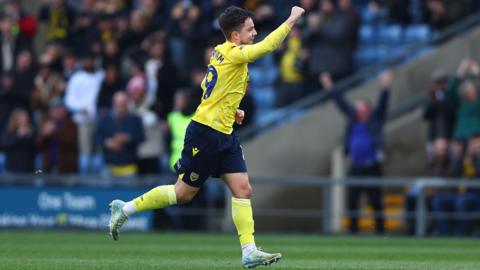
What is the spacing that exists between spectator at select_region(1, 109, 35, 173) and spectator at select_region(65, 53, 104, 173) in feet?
3.39

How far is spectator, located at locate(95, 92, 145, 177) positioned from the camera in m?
20.2

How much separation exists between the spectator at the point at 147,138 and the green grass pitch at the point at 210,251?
7.83ft

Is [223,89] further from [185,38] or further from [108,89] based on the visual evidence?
[185,38]

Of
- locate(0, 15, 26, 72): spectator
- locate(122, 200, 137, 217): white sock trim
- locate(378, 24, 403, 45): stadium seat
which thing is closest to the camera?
locate(122, 200, 137, 217): white sock trim

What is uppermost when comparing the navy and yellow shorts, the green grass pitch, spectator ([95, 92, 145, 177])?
spectator ([95, 92, 145, 177])

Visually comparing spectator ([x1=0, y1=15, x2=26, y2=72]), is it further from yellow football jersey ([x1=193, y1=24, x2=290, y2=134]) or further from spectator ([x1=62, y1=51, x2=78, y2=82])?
yellow football jersey ([x1=193, y1=24, x2=290, y2=134])

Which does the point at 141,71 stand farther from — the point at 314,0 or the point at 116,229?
the point at 116,229

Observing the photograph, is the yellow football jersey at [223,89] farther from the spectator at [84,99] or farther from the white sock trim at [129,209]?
the spectator at [84,99]

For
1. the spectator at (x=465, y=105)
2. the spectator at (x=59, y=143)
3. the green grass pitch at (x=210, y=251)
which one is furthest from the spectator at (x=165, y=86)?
the spectator at (x=465, y=105)

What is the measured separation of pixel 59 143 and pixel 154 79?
1944 millimetres

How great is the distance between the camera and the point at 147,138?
2120 centimetres

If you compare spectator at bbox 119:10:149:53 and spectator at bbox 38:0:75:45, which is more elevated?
spectator at bbox 38:0:75:45

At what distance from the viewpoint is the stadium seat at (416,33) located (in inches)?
899

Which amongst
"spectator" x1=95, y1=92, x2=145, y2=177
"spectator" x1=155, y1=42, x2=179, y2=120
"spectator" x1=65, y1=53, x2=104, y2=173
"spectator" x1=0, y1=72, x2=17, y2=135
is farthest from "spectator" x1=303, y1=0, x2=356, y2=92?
"spectator" x1=0, y1=72, x2=17, y2=135
